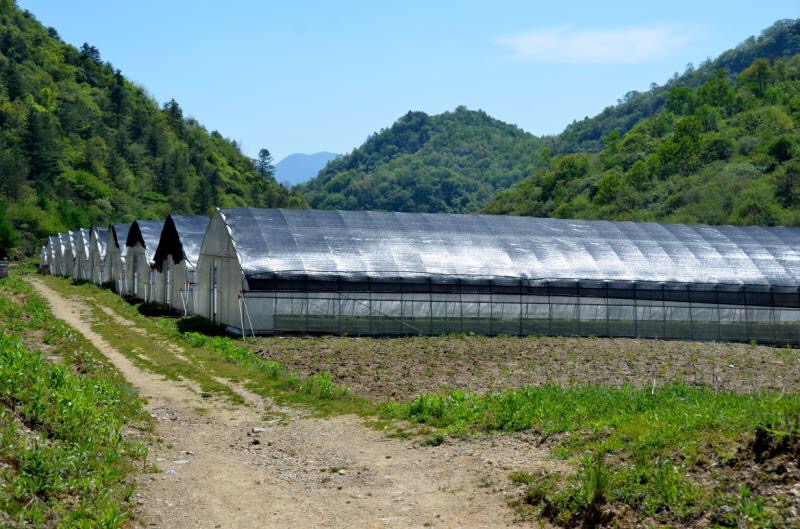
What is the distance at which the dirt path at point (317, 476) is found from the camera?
10.2m

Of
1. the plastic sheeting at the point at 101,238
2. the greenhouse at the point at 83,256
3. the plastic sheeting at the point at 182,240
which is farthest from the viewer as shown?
the greenhouse at the point at 83,256

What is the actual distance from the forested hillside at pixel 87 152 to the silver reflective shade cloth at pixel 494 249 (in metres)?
62.8

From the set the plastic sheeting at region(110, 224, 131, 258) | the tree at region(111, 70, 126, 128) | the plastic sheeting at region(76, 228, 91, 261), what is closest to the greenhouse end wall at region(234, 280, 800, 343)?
the plastic sheeting at region(110, 224, 131, 258)

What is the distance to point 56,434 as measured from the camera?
1156 cm

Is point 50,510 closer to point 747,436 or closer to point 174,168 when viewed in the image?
point 747,436

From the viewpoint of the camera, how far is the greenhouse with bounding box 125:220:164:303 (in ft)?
146

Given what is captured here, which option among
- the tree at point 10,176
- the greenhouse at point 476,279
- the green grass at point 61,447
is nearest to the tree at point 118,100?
the tree at point 10,176

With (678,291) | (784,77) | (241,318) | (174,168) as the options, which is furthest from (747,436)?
(784,77)

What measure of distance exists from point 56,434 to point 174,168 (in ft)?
477

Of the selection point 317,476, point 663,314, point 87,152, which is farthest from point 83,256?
point 87,152

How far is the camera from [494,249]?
36.2 meters

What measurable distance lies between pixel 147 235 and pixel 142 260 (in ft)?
4.64

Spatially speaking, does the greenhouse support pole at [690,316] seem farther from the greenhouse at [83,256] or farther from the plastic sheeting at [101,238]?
the greenhouse at [83,256]

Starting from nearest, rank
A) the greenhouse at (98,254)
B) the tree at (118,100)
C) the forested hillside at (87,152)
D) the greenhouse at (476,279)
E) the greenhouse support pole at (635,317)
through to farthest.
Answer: the greenhouse at (476,279), the greenhouse support pole at (635,317), the greenhouse at (98,254), the forested hillside at (87,152), the tree at (118,100)
